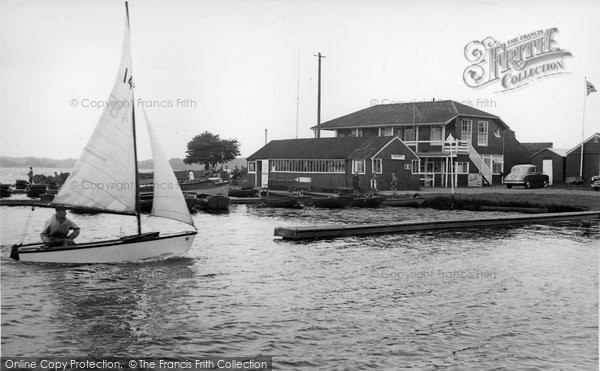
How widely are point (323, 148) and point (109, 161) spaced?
39.0 metres

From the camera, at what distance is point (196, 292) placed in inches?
677

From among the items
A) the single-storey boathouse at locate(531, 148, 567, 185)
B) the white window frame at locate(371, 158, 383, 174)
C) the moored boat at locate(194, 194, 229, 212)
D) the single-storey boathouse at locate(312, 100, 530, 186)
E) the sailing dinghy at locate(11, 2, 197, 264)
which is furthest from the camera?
the single-storey boathouse at locate(531, 148, 567, 185)

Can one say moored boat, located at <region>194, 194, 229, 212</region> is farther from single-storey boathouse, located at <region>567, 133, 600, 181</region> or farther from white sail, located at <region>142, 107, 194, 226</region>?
single-storey boathouse, located at <region>567, 133, 600, 181</region>

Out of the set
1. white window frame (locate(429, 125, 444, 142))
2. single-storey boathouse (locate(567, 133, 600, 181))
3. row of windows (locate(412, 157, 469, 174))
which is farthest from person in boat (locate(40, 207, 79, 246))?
single-storey boathouse (locate(567, 133, 600, 181))

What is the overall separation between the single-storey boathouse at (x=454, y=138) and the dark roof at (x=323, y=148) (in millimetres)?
5547

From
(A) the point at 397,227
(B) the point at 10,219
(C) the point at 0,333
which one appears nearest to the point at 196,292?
(C) the point at 0,333

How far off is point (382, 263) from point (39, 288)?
1153 cm

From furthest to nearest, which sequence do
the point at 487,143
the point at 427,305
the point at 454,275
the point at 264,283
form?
1. the point at 487,143
2. the point at 454,275
3. the point at 264,283
4. the point at 427,305

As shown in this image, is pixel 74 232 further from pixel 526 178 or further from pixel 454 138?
pixel 526 178

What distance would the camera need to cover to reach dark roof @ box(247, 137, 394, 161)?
181ft

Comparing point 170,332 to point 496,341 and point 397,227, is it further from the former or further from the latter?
point 397,227

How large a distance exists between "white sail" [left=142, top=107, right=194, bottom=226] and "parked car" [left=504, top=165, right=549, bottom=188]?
4453 centimetres

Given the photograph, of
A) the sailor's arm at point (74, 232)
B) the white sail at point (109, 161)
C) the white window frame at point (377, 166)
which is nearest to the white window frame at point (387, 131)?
the white window frame at point (377, 166)

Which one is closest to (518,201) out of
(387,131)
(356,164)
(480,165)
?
(356,164)
